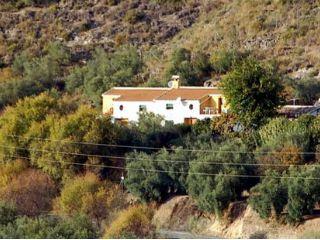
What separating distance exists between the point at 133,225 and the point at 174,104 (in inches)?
833

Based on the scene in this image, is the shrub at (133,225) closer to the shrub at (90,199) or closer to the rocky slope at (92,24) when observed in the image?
the shrub at (90,199)

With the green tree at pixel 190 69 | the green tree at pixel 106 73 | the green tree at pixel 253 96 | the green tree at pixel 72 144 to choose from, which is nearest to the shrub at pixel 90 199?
the green tree at pixel 72 144

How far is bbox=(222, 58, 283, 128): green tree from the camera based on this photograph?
173ft

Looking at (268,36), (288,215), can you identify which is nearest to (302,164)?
(288,215)

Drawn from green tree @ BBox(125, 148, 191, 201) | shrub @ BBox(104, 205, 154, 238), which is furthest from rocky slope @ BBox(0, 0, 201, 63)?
shrub @ BBox(104, 205, 154, 238)

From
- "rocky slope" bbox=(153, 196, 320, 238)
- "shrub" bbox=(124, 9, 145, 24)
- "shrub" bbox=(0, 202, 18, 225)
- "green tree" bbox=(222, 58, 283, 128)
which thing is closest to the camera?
"shrub" bbox=(0, 202, 18, 225)

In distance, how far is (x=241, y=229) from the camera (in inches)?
1736

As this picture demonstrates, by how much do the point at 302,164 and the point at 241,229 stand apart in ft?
16.6

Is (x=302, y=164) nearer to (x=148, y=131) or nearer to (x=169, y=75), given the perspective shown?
(x=148, y=131)

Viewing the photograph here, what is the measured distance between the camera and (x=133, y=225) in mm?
38531

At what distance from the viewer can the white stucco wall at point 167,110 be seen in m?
58.6

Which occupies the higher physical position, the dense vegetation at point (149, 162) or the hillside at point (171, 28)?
the hillside at point (171, 28)

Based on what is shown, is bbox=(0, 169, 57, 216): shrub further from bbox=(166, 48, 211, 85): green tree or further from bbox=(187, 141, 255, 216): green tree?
bbox=(166, 48, 211, 85): green tree

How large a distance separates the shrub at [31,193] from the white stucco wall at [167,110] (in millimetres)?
10920
